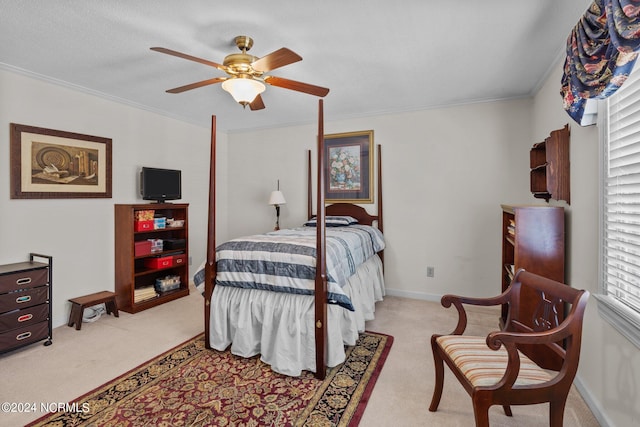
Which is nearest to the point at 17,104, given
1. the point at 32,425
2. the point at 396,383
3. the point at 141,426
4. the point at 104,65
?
the point at 104,65

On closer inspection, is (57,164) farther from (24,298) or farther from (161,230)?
(24,298)

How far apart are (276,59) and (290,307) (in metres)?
1.73

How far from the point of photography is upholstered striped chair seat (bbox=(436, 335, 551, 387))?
136 cm

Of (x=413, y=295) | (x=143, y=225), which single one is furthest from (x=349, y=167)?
(x=143, y=225)

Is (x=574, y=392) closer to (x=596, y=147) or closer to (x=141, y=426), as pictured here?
(x=596, y=147)

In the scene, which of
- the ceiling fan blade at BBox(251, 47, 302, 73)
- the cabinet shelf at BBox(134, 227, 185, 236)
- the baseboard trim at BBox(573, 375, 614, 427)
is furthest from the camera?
the cabinet shelf at BBox(134, 227, 185, 236)

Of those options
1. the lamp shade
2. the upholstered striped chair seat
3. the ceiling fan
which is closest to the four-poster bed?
the ceiling fan

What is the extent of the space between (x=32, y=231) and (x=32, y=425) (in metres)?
1.91

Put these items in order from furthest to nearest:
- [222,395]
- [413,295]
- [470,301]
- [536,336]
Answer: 1. [413,295]
2. [222,395]
3. [470,301]
4. [536,336]

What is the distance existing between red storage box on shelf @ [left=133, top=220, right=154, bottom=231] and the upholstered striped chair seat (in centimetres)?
331

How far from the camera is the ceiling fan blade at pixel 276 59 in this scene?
6.05 feet

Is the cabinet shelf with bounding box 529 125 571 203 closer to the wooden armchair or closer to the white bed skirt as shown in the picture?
the wooden armchair

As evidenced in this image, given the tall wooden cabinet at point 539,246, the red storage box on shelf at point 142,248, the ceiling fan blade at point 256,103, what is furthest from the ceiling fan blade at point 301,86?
the red storage box on shelf at point 142,248

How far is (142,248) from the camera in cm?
350
